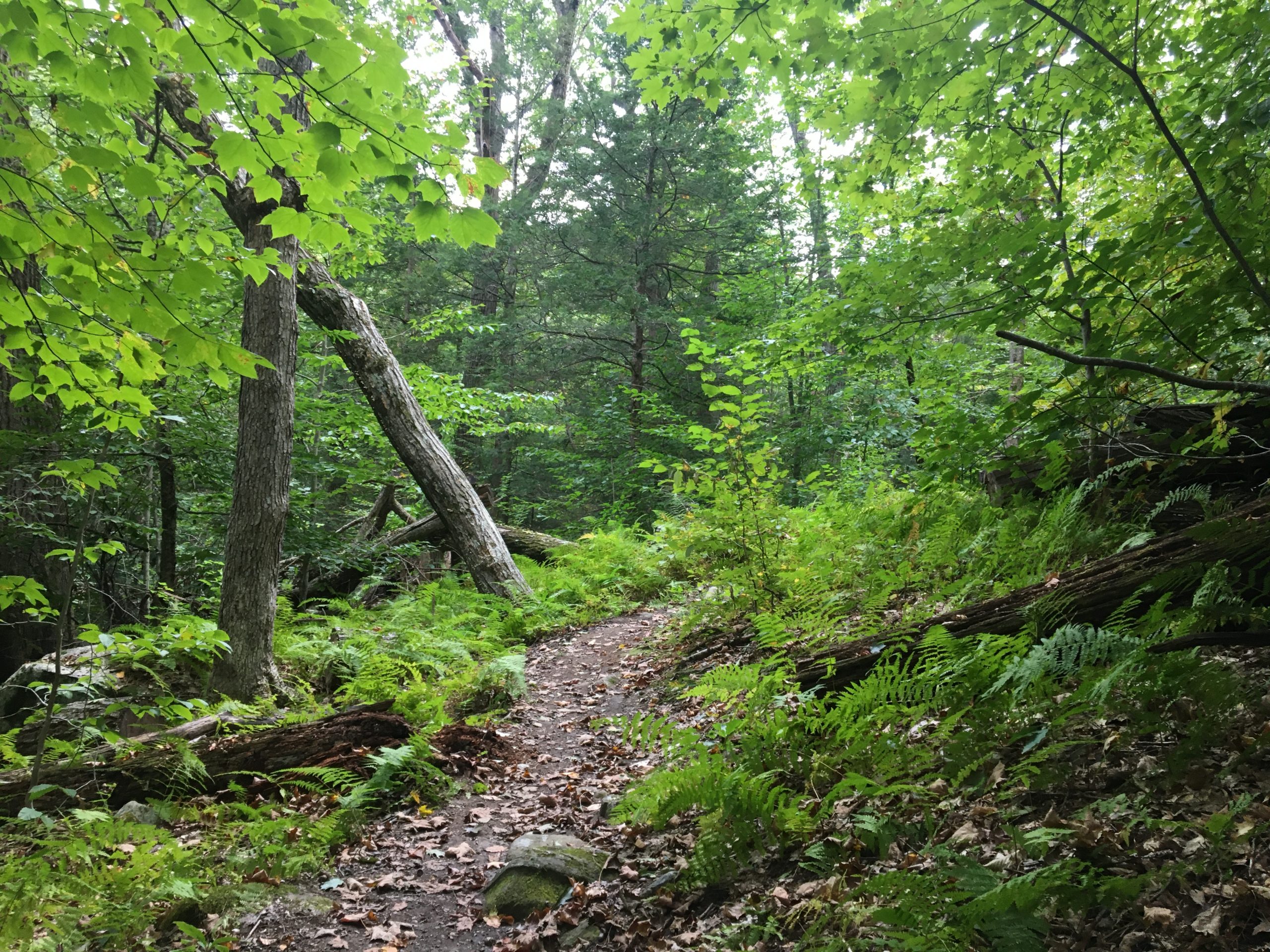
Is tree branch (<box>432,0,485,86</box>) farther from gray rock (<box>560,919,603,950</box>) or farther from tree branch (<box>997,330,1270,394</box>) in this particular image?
gray rock (<box>560,919,603,950</box>)

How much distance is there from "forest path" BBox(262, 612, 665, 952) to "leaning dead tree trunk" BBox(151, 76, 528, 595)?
2929mm

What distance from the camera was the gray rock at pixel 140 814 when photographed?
13.1 ft

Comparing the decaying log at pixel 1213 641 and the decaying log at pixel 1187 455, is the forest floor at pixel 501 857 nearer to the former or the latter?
the decaying log at pixel 1213 641


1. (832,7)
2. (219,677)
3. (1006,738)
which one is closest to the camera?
(1006,738)

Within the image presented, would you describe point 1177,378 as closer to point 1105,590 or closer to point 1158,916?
point 1105,590

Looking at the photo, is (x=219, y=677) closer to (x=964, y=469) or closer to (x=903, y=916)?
(x=903, y=916)

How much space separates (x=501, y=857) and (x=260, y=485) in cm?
410

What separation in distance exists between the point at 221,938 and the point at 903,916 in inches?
115

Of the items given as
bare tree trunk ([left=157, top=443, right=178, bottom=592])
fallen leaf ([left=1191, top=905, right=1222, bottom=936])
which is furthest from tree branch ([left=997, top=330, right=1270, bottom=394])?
bare tree trunk ([left=157, top=443, right=178, bottom=592])

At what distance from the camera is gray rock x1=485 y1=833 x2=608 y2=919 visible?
3209 millimetres

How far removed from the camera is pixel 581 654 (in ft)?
24.2

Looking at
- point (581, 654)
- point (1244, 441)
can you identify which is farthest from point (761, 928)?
point (581, 654)

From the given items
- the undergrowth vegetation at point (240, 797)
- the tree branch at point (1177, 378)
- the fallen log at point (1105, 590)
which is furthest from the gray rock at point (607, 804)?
the tree branch at point (1177, 378)

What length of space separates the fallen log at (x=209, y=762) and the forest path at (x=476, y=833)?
0.79 m
